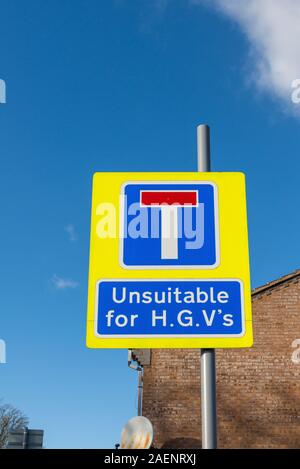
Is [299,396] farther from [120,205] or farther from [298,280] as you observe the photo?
[120,205]

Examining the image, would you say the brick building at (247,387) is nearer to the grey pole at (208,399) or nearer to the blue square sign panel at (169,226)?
the blue square sign panel at (169,226)

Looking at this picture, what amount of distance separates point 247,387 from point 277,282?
11.0 ft

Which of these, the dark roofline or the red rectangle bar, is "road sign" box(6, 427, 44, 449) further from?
the dark roofline

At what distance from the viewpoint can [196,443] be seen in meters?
16.0

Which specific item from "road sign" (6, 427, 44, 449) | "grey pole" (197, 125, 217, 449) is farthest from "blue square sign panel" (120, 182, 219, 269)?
"road sign" (6, 427, 44, 449)

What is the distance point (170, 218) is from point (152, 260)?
43cm

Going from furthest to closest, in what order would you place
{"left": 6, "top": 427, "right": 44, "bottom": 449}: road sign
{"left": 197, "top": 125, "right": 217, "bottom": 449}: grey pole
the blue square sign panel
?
1. {"left": 6, "top": 427, "right": 44, "bottom": 449}: road sign
2. the blue square sign panel
3. {"left": 197, "top": 125, "right": 217, "bottom": 449}: grey pole

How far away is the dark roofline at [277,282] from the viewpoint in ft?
57.5

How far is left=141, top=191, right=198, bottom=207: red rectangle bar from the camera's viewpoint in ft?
16.5

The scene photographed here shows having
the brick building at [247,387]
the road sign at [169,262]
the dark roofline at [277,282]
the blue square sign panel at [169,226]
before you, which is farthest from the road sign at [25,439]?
the dark roofline at [277,282]

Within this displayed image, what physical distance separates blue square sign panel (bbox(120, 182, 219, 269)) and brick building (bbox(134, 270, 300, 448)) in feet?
39.1

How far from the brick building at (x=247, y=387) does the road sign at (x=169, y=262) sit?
11937 mm

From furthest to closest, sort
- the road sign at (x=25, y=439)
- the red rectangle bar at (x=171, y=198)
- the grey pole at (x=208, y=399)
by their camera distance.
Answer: the road sign at (x=25, y=439) < the red rectangle bar at (x=171, y=198) < the grey pole at (x=208, y=399)

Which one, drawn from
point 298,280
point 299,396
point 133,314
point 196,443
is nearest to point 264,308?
point 298,280
